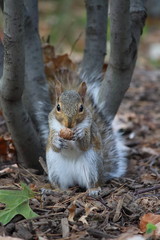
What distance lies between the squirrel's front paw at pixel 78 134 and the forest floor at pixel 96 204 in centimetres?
34

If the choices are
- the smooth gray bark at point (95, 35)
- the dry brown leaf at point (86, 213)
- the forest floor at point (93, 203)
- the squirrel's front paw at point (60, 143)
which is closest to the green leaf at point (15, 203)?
the forest floor at point (93, 203)

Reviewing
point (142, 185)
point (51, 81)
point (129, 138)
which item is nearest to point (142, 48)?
point (129, 138)

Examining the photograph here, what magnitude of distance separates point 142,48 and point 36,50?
5158 mm

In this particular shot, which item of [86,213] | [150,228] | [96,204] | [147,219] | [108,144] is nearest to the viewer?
[150,228]

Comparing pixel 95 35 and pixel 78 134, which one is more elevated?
pixel 95 35

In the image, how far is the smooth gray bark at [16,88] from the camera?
2.76m

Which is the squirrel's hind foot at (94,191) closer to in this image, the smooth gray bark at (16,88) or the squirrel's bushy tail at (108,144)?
the squirrel's bushy tail at (108,144)

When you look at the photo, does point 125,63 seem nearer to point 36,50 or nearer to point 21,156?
point 36,50

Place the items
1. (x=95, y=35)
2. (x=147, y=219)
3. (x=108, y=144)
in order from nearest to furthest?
(x=147, y=219), (x=108, y=144), (x=95, y=35)

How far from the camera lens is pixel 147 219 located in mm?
2609

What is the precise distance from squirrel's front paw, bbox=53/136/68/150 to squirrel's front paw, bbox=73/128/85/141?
0.07m

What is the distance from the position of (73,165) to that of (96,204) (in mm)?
377

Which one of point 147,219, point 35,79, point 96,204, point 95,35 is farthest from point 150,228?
point 95,35

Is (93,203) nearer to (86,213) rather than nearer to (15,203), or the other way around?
(86,213)
